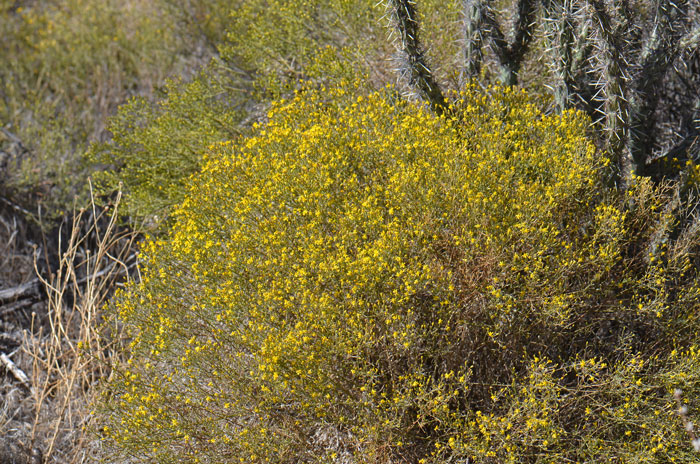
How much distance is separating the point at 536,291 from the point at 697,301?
0.87 meters

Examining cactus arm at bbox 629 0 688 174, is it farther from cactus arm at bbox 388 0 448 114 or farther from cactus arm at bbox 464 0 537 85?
cactus arm at bbox 388 0 448 114

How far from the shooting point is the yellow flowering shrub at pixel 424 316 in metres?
3.01

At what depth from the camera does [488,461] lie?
2986 mm

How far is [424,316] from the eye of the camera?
326 centimetres

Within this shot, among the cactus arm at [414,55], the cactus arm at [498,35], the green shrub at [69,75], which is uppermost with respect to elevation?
the cactus arm at [498,35]

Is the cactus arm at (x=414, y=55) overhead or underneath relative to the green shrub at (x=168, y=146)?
overhead

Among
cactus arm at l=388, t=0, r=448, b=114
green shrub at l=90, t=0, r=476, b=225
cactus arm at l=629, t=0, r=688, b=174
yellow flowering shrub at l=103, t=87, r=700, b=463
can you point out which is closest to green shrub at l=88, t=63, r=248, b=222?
green shrub at l=90, t=0, r=476, b=225

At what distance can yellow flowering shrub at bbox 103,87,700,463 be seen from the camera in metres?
3.01

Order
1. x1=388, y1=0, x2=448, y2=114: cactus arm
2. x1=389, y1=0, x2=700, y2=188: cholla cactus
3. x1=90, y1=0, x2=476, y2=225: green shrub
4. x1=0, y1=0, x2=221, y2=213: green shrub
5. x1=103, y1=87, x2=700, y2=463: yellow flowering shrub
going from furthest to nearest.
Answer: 1. x1=0, y1=0, x2=221, y2=213: green shrub
2. x1=90, y1=0, x2=476, y2=225: green shrub
3. x1=388, y1=0, x2=448, y2=114: cactus arm
4. x1=389, y1=0, x2=700, y2=188: cholla cactus
5. x1=103, y1=87, x2=700, y2=463: yellow flowering shrub

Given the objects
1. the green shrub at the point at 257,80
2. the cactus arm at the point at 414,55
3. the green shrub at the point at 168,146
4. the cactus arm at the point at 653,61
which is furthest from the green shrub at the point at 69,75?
the cactus arm at the point at 653,61

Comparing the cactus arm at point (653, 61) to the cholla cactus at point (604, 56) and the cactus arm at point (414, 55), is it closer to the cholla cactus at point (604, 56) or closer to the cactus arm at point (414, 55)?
the cholla cactus at point (604, 56)

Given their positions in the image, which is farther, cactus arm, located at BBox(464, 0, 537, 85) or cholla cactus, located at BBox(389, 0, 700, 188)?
cactus arm, located at BBox(464, 0, 537, 85)

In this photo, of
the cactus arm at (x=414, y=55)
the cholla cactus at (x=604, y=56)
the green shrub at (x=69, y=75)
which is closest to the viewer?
the cholla cactus at (x=604, y=56)

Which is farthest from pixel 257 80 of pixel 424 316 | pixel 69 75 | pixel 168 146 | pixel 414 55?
pixel 424 316
